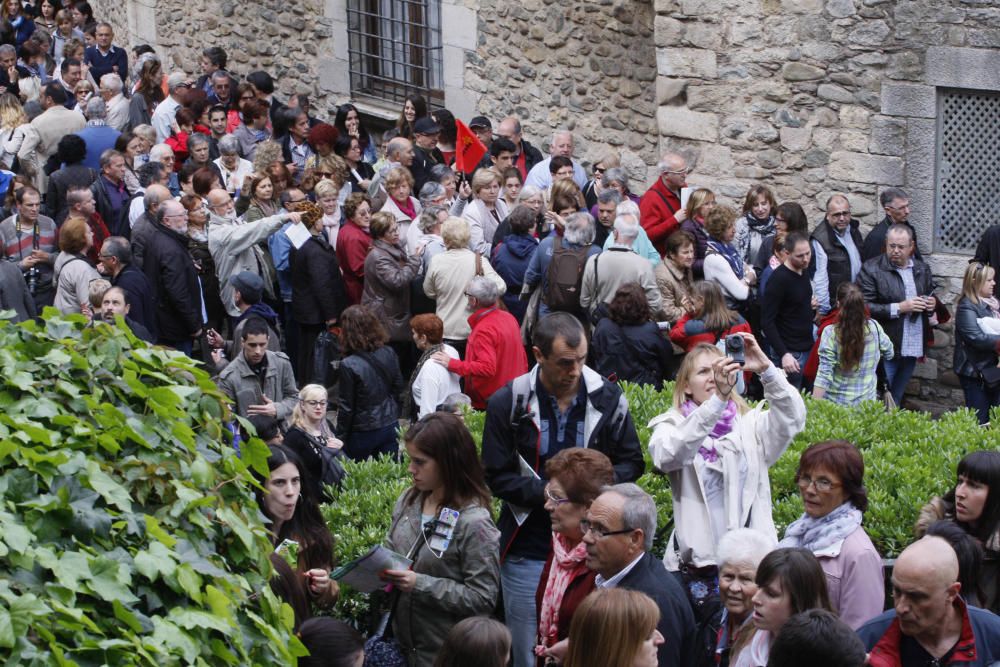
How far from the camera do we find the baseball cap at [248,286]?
9125 millimetres

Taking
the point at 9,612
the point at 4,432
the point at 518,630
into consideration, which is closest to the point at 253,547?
the point at 4,432

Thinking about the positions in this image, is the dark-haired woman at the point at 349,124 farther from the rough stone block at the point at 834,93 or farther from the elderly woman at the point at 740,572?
the elderly woman at the point at 740,572

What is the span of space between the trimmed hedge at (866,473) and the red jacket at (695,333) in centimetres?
76

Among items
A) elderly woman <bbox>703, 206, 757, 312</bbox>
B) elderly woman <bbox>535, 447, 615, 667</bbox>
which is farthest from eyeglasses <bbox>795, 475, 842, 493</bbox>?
elderly woman <bbox>703, 206, 757, 312</bbox>

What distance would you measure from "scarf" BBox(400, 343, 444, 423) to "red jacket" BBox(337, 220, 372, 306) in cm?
96

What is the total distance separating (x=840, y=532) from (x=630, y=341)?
3.66 meters

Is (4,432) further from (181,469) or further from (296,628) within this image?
(296,628)

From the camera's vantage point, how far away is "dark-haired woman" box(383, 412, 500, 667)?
526cm

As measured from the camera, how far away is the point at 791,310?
9.95 metres

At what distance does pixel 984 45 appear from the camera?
34.1ft

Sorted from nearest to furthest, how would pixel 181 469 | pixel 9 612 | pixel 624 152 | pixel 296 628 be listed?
pixel 9 612 → pixel 181 469 → pixel 296 628 → pixel 624 152

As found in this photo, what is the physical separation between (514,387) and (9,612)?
123 inches

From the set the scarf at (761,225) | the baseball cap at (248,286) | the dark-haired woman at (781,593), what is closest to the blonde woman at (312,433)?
the baseball cap at (248,286)

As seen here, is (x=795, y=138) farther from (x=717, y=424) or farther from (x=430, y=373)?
(x=717, y=424)
